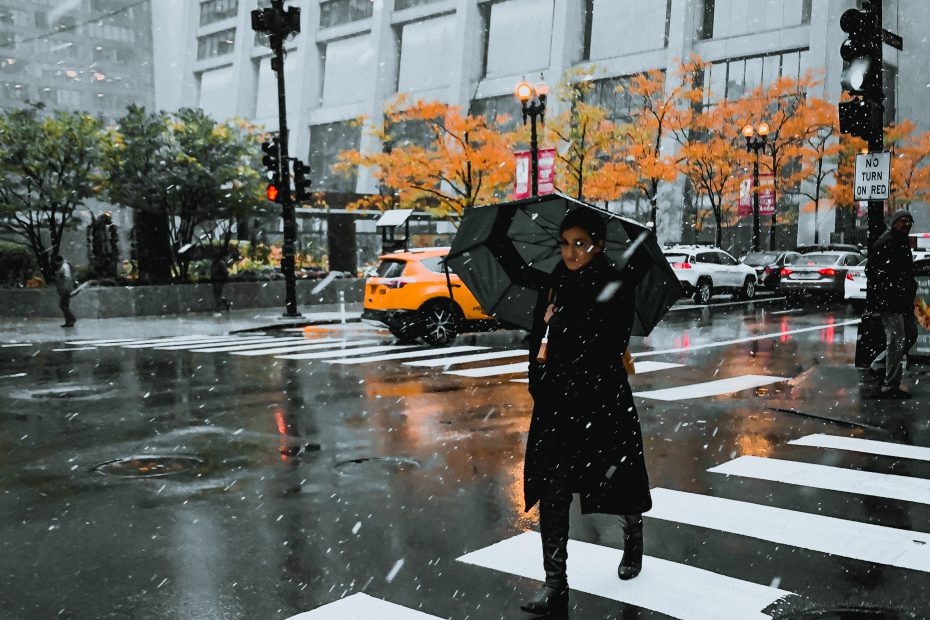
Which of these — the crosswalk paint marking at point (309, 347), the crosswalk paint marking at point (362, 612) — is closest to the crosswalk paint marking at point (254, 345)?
the crosswalk paint marking at point (309, 347)

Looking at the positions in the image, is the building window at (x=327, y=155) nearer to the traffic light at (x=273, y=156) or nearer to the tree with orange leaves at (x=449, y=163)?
the tree with orange leaves at (x=449, y=163)

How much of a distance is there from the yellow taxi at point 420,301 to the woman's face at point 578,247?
11.8m

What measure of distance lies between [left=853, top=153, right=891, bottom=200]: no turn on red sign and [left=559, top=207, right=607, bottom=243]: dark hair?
8.69m

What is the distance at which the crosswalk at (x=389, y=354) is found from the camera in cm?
1160

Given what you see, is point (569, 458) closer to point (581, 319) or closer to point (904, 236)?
point (581, 319)

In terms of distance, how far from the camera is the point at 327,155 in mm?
63719

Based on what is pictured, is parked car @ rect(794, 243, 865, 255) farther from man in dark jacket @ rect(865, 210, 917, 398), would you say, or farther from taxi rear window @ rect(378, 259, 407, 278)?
man in dark jacket @ rect(865, 210, 917, 398)

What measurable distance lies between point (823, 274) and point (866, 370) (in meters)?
16.1

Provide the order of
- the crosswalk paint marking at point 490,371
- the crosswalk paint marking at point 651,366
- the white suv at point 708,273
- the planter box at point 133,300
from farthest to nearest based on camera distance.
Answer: the white suv at point 708,273 → the planter box at point 133,300 → the crosswalk paint marking at point 651,366 → the crosswalk paint marking at point 490,371

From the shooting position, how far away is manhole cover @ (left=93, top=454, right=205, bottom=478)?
7.16 m

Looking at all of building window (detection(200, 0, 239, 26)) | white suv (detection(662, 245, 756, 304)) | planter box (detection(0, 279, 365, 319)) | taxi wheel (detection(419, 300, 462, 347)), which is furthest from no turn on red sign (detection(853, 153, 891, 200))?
building window (detection(200, 0, 239, 26))

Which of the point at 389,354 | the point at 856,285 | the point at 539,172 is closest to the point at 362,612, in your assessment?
the point at 389,354

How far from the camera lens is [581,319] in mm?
4223

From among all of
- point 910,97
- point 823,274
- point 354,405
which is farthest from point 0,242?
point 910,97
